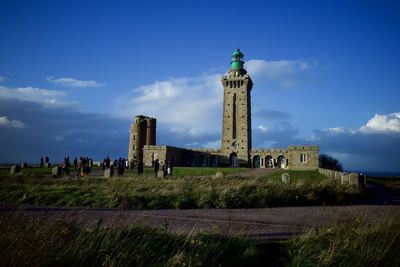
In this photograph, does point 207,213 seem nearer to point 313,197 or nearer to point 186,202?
point 186,202

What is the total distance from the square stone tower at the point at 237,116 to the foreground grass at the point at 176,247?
5915 centimetres

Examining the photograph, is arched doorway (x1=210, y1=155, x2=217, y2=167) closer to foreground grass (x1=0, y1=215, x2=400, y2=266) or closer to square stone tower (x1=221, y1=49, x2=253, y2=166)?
square stone tower (x1=221, y1=49, x2=253, y2=166)

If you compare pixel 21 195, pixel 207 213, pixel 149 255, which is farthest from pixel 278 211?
pixel 21 195

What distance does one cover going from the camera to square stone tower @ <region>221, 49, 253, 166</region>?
66750mm

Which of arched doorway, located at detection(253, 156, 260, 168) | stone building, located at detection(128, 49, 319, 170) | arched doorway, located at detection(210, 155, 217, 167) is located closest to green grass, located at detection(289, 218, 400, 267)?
stone building, located at detection(128, 49, 319, 170)

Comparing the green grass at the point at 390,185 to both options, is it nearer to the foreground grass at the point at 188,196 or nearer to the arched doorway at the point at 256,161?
the foreground grass at the point at 188,196

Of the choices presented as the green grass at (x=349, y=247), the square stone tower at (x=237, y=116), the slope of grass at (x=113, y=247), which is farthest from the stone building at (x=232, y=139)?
the slope of grass at (x=113, y=247)

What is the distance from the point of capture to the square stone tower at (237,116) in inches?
2628

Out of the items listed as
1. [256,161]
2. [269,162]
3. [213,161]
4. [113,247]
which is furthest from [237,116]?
[113,247]

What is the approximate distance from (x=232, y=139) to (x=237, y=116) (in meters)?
4.95

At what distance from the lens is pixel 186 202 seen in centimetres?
1243

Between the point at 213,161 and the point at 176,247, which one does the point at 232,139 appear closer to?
the point at 213,161

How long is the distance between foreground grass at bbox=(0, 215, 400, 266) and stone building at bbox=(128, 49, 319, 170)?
52.7 metres

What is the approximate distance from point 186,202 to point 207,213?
204 centimetres
